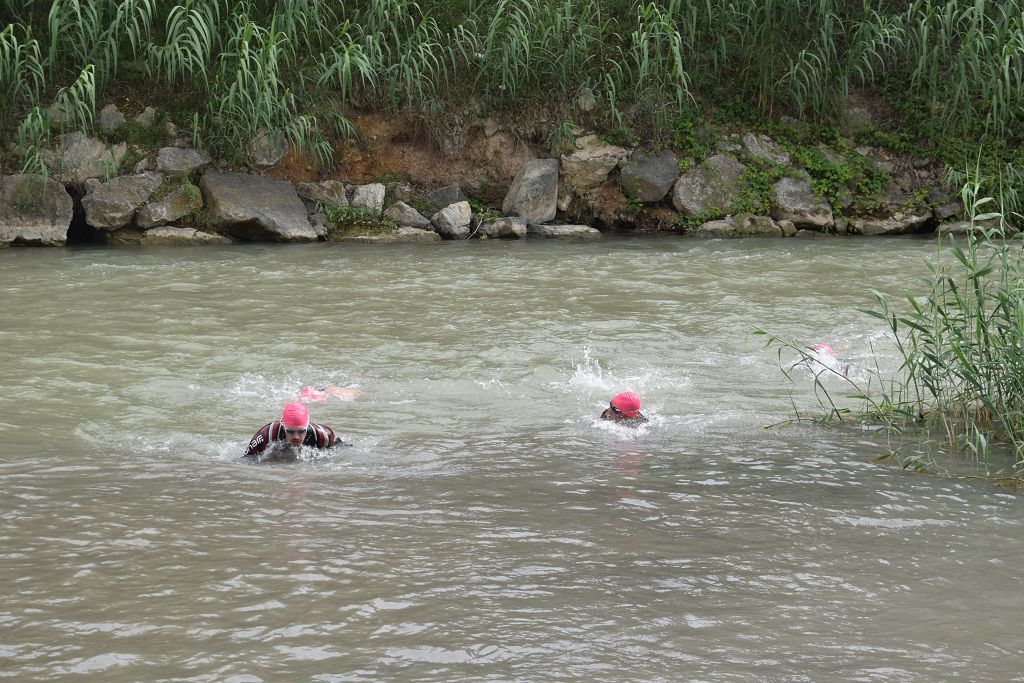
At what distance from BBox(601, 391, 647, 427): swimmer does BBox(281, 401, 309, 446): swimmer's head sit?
1.89 meters

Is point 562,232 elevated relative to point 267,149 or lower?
lower

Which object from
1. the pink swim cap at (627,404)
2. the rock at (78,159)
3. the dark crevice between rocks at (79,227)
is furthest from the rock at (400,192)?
the pink swim cap at (627,404)

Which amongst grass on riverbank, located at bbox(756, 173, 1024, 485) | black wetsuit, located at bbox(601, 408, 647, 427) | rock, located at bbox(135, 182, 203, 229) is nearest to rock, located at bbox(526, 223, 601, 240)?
rock, located at bbox(135, 182, 203, 229)

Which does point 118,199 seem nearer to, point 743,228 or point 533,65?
point 533,65

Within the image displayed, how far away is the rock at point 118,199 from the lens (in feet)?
43.6

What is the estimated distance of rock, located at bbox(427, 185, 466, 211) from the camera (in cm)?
1474

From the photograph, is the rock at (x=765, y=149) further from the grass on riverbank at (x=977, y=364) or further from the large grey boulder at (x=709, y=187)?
the grass on riverbank at (x=977, y=364)

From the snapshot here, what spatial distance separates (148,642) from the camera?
3.63 m

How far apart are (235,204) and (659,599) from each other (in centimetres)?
1077

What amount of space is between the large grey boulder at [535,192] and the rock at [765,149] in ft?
9.15

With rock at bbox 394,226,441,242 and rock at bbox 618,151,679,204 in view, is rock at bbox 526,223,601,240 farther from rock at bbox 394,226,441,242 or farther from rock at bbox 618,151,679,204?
rock at bbox 394,226,441,242

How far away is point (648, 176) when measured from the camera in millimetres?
14859

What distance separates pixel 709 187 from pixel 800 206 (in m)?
1.26

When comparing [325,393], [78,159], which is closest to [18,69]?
[78,159]
